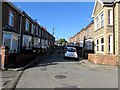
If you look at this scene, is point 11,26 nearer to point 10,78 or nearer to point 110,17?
point 110,17

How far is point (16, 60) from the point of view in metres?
16.5

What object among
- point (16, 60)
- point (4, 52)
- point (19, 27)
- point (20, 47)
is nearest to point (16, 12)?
point (19, 27)

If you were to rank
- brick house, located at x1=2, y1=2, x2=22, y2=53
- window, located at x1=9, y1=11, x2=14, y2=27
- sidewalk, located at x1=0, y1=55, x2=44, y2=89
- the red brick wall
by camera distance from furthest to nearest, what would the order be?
window, located at x1=9, y1=11, x2=14, y2=27 < brick house, located at x1=2, y1=2, x2=22, y2=53 < the red brick wall < sidewalk, located at x1=0, y1=55, x2=44, y2=89

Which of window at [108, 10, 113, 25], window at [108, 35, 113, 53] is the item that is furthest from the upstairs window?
window at [108, 35, 113, 53]

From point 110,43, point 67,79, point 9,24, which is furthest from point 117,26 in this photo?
point 9,24

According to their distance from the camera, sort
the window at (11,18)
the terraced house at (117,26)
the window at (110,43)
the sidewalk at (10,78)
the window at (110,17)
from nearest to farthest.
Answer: the sidewalk at (10,78), the terraced house at (117,26), the window at (110,43), the window at (110,17), the window at (11,18)

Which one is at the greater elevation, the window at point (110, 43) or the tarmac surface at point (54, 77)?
the window at point (110, 43)

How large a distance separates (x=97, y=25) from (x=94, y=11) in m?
2.82

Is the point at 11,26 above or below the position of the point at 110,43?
above

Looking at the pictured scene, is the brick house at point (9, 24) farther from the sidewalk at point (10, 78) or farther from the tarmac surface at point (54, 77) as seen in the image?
the sidewalk at point (10, 78)

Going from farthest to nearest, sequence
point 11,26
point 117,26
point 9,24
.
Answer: point 11,26 < point 9,24 < point 117,26

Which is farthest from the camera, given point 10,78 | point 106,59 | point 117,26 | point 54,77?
point 117,26

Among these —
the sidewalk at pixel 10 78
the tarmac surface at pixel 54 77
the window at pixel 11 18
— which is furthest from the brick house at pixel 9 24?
the sidewalk at pixel 10 78

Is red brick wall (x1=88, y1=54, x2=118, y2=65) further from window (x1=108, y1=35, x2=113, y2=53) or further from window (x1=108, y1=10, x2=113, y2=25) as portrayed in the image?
window (x1=108, y1=10, x2=113, y2=25)
